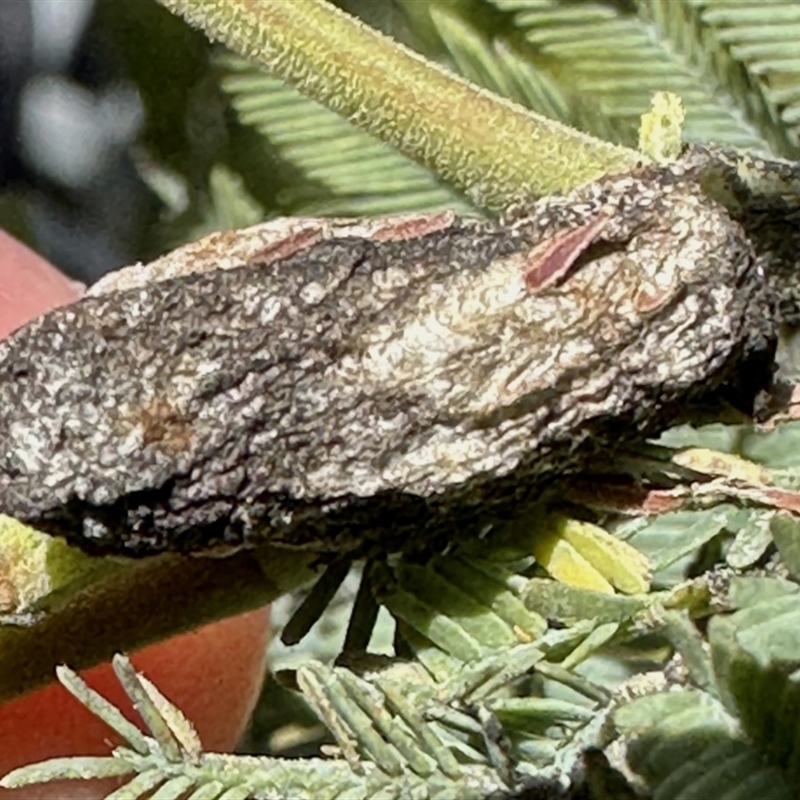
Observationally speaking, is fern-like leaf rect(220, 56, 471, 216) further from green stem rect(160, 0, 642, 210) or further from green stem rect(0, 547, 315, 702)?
green stem rect(0, 547, 315, 702)

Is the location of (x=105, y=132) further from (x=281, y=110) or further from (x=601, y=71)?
(x=601, y=71)

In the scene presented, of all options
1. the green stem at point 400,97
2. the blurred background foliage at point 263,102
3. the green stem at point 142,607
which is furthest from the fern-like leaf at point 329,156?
the green stem at point 142,607

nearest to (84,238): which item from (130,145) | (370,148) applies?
(130,145)

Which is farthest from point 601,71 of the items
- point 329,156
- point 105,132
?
point 105,132

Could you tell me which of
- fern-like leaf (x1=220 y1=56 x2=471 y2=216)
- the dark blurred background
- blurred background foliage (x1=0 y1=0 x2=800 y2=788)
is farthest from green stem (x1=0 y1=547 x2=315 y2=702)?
the dark blurred background

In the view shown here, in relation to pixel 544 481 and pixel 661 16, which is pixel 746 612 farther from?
pixel 661 16

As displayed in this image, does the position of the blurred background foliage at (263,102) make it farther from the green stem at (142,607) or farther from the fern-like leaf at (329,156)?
the green stem at (142,607)
